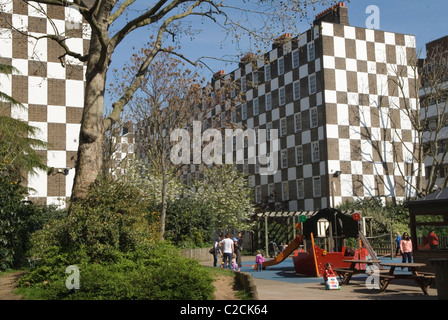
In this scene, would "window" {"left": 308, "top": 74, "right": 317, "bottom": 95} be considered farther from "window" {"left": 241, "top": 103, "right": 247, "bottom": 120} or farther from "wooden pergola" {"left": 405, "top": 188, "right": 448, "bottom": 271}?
"wooden pergola" {"left": 405, "top": 188, "right": 448, "bottom": 271}

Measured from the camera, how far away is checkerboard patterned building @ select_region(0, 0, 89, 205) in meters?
29.7

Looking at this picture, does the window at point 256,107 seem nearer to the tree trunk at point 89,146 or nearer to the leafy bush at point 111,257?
the tree trunk at point 89,146

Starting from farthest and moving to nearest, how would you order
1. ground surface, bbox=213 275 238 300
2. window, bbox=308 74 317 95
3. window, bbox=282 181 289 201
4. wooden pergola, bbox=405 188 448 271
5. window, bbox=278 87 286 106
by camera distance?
1. window, bbox=278 87 286 106
2. window, bbox=282 181 289 201
3. window, bbox=308 74 317 95
4. wooden pergola, bbox=405 188 448 271
5. ground surface, bbox=213 275 238 300

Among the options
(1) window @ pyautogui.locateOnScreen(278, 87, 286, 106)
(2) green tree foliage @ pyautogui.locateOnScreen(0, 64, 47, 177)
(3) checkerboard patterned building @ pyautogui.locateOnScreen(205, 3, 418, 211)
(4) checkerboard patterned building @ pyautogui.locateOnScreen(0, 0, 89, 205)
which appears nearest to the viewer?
(2) green tree foliage @ pyautogui.locateOnScreen(0, 64, 47, 177)

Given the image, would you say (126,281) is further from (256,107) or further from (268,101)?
(256,107)

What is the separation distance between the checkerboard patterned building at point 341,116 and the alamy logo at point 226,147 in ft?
5.26

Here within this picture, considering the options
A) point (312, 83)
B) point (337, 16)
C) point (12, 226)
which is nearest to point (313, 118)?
point (312, 83)

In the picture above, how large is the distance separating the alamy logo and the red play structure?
10.1 m

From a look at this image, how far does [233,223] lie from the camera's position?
41250mm

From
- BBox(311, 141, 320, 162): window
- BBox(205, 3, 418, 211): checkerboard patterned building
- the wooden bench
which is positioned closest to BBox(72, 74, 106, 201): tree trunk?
the wooden bench

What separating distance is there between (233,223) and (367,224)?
9.59 meters

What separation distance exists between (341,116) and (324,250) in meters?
18.9

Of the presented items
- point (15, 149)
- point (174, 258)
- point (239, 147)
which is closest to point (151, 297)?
point (174, 258)
